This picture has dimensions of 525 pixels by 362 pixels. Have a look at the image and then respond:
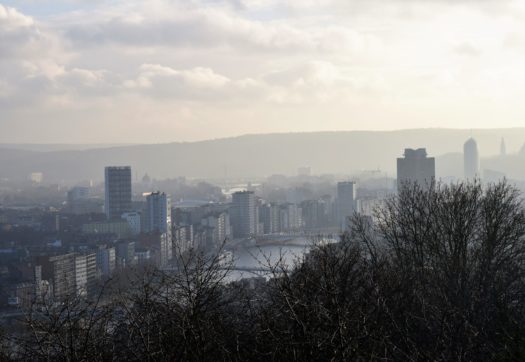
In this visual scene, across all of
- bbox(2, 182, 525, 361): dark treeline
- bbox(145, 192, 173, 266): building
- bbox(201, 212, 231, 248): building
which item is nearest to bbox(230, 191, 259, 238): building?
bbox(201, 212, 231, 248): building

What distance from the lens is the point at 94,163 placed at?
63.6 m

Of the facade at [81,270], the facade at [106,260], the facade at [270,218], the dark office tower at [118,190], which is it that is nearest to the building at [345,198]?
the facade at [270,218]

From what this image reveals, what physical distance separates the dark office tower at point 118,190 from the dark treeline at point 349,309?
72.3 ft

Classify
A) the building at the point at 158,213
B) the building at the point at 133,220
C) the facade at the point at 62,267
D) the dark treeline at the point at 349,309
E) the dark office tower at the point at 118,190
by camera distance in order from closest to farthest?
the dark treeline at the point at 349,309 → the facade at the point at 62,267 → the building at the point at 158,213 → the building at the point at 133,220 → the dark office tower at the point at 118,190

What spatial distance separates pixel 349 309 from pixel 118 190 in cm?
2439

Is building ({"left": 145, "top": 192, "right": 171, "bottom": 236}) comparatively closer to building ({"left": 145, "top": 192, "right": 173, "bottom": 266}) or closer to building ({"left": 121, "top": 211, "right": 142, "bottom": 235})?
building ({"left": 145, "top": 192, "right": 173, "bottom": 266})

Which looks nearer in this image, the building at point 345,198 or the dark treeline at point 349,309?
the dark treeline at point 349,309

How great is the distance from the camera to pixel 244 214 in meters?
25.8

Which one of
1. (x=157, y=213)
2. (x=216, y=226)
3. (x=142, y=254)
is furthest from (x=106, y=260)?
(x=216, y=226)

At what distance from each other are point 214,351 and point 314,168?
61.4m

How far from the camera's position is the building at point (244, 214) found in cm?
2527

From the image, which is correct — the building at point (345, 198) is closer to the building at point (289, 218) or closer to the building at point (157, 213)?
the building at point (289, 218)

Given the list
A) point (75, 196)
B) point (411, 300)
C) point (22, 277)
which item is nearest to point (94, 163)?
point (75, 196)

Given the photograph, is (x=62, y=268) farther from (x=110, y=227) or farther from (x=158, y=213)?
(x=158, y=213)
